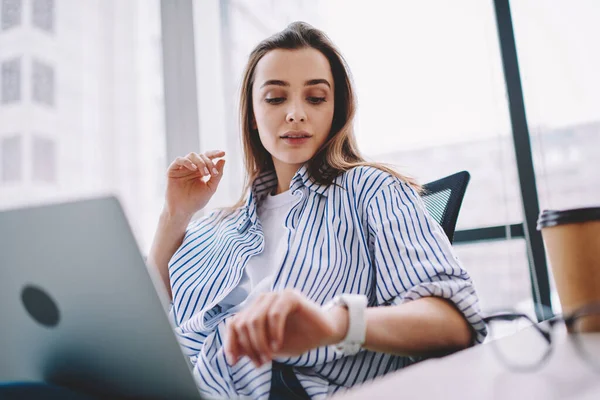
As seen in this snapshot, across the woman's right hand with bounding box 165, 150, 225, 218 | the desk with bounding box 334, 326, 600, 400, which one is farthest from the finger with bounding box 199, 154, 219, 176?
the desk with bounding box 334, 326, 600, 400

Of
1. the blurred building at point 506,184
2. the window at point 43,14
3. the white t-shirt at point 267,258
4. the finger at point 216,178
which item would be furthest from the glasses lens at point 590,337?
the window at point 43,14

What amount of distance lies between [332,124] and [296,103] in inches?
5.3

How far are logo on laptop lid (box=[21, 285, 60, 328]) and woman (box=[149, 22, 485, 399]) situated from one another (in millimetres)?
184

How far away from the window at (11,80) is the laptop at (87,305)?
54.6 inches

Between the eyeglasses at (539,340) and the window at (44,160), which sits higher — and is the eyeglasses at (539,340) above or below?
below

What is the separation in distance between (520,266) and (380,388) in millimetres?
1697

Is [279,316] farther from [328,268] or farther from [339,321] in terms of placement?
[328,268]

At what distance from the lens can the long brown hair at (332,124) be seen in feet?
3.74

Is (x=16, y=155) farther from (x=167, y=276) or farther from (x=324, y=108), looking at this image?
(x=324, y=108)

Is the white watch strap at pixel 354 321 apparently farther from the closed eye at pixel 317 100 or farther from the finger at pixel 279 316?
the closed eye at pixel 317 100

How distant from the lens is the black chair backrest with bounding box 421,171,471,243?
→ 1.01m

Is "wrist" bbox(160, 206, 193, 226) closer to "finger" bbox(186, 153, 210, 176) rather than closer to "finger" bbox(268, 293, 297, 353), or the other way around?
"finger" bbox(186, 153, 210, 176)

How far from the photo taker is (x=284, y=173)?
1.27 m

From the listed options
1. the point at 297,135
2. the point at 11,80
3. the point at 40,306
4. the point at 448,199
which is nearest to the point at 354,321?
the point at 40,306
